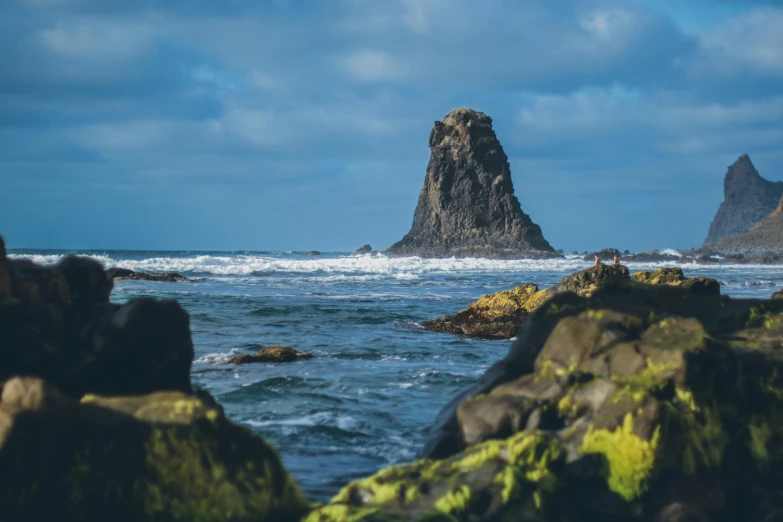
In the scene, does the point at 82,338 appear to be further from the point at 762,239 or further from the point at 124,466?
the point at 762,239

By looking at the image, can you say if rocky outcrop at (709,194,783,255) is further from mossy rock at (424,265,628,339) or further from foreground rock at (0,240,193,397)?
foreground rock at (0,240,193,397)

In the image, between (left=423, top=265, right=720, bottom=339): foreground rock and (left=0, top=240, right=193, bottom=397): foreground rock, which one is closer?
(left=0, top=240, right=193, bottom=397): foreground rock

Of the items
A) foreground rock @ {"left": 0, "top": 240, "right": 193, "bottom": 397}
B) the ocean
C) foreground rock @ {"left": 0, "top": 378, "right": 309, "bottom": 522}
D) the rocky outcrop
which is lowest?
the ocean

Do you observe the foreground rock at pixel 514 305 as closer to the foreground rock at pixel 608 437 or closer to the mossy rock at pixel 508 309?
the mossy rock at pixel 508 309

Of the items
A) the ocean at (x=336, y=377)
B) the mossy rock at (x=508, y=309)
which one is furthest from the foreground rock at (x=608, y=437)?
the mossy rock at (x=508, y=309)

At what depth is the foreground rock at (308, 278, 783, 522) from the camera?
3.98m

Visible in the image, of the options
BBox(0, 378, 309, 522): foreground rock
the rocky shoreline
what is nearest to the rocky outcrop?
the rocky shoreline

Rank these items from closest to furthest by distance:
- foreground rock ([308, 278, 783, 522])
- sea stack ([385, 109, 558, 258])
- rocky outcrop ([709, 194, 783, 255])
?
foreground rock ([308, 278, 783, 522]) < sea stack ([385, 109, 558, 258]) < rocky outcrop ([709, 194, 783, 255])

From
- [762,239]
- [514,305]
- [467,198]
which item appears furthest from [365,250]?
[514,305]

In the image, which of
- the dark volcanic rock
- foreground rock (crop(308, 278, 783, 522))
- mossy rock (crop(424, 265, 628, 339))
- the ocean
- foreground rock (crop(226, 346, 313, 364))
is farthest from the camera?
the dark volcanic rock

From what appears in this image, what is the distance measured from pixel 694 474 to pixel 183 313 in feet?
11.5

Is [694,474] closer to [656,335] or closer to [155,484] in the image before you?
[656,335]

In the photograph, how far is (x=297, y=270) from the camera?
163 feet

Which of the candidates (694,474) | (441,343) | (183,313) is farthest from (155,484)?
(441,343)
